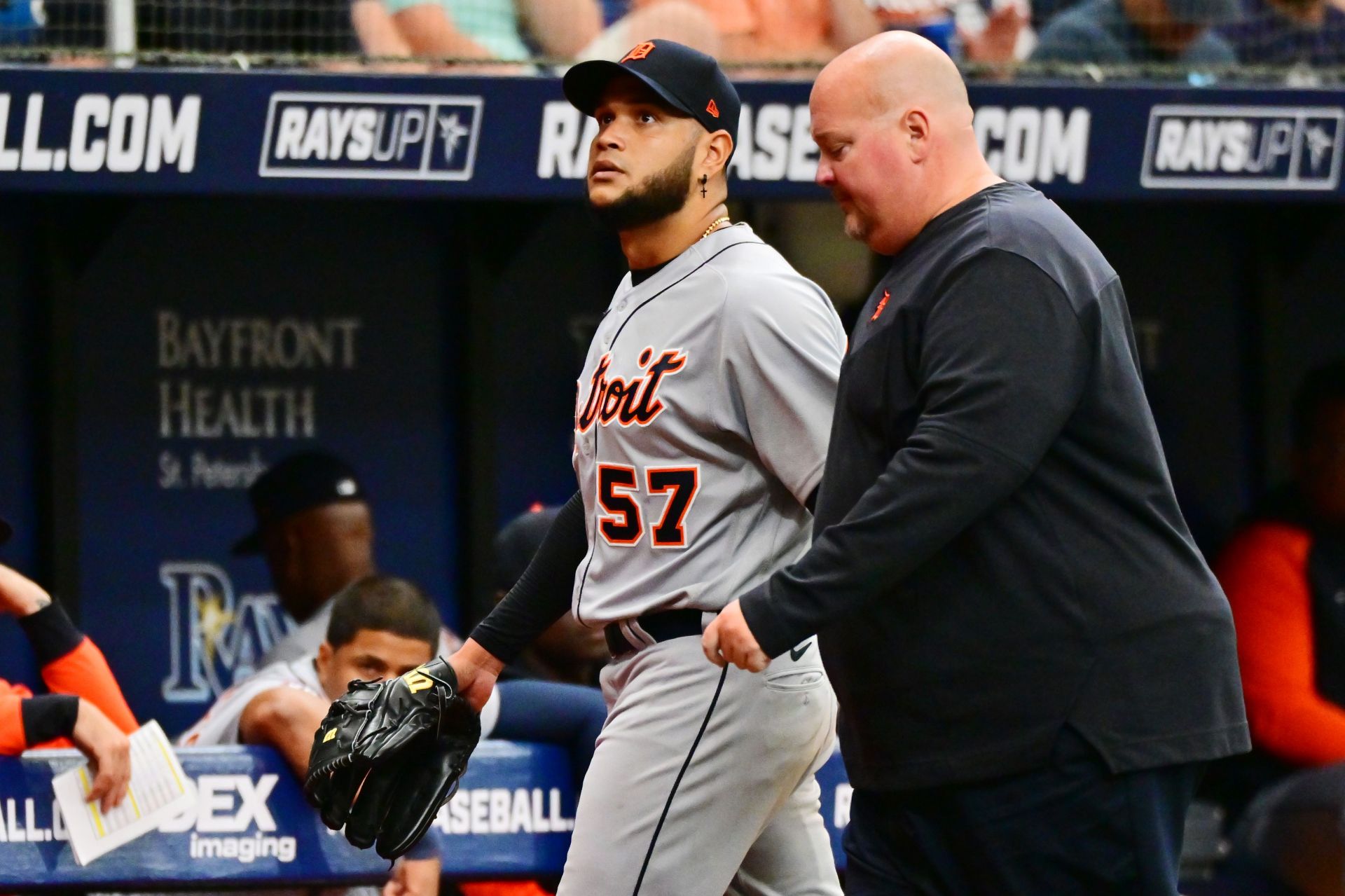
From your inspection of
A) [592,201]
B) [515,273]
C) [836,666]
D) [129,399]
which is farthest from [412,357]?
[836,666]

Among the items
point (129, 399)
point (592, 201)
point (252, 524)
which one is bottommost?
point (252, 524)

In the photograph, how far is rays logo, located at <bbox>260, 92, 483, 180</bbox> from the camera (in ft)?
15.3

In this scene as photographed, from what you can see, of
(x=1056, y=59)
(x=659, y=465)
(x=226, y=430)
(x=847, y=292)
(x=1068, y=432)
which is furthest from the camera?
(x=847, y=292)

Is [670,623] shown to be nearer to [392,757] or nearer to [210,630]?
[392,757]

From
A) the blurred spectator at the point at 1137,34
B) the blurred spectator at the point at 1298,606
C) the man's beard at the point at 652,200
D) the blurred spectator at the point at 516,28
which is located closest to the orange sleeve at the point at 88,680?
the blurred spectator at the point at 516,28

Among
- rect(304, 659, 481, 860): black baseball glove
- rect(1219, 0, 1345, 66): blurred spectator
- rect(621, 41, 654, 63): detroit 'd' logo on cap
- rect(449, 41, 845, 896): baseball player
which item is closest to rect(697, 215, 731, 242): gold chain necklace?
rect(449, 41, 845, 896): baseball player

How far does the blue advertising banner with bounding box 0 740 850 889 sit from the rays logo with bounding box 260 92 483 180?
149 centimetres

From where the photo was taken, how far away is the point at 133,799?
12.3ft

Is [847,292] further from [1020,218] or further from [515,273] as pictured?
[1020,218]

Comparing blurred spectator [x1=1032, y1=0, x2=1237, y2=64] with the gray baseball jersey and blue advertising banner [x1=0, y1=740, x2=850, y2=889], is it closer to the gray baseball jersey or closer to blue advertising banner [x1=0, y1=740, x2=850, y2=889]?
blue advertising banner [x1=0, y1=740, x2=850, y2=889]

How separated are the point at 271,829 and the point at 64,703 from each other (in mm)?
463

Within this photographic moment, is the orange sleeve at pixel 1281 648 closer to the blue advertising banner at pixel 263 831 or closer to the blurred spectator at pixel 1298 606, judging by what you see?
the blurred spectator at pixel 1298 606

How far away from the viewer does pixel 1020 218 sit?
2328 millimetres

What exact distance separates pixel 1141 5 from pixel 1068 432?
3371mm
